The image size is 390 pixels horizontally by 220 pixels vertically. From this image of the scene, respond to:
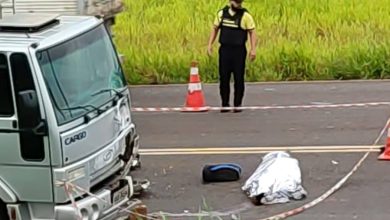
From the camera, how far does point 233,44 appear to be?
14758 millimetres

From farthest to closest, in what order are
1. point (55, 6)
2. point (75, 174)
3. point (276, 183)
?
point (55, 6) < point (276, 183) < point (75, 174)

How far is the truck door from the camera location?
8297mm

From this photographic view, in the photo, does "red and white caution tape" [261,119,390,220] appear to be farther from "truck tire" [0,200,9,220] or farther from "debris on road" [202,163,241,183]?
"truck tire" [0,200,9,220]

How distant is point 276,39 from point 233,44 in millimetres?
5757

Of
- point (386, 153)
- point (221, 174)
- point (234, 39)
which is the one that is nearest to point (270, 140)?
point (386, 153)

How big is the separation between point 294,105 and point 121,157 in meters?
6.65

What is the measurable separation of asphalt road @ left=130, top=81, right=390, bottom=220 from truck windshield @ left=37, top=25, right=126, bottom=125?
1.80 meters

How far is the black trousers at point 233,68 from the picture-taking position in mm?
14818

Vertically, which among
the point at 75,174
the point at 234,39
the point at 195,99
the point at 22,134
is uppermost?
the point at 22,134

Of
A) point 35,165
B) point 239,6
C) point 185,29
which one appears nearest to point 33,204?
point 35,165

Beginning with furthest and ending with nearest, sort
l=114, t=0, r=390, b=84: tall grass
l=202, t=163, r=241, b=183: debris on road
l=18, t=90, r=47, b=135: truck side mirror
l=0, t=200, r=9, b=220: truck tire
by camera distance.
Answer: l=114, t=0, r=390, b=84: tall grass
l=202, t=163, r=241, b=183: debris on road
l=0, t=200, r=9, b=220: truck tire
l=18, t=90, r=47, b=135: truck side mirror

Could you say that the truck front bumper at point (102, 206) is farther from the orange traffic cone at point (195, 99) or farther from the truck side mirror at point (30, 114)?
the orange traffic cone at point (195, 99)

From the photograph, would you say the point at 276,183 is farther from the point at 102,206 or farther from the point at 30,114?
the point at 30,114

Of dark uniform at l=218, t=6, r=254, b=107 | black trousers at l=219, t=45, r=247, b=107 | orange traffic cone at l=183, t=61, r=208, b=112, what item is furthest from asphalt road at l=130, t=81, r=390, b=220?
dark uniform at l=218, t=6, r=254, b=107
